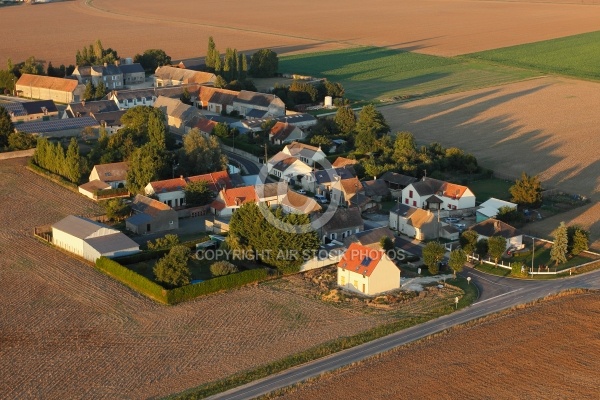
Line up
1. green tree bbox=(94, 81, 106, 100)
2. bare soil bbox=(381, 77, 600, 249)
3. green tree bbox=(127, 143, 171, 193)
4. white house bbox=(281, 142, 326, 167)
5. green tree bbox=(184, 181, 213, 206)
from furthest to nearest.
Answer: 1. green tree bbox=(94, 81, 106, 100)
2. white house bbox=(281, 142, 326, 167)
3. bare soil bbox=(381, 77, 600, 249)
4. green tree bbox=(127, 143, 171, 193)
5. green tree bbox=(184, 181, 213, 206)

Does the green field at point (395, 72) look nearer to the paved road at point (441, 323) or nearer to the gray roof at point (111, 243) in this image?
the gray roof at point (111, 243)

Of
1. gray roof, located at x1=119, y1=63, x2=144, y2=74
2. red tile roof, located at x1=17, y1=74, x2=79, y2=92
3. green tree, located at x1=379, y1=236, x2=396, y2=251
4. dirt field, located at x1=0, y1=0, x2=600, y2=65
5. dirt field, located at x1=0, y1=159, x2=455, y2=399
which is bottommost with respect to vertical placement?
dirt field, located at x1=0, y1=159, x2=455, y2=399

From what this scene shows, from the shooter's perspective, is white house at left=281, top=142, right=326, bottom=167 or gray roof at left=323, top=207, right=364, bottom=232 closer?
gray roof at left=323, top=207, right=364, bottom=232

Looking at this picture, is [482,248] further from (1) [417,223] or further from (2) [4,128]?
(2) [4,128]

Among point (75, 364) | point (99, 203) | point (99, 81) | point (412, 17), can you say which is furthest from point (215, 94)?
point (412, 17)

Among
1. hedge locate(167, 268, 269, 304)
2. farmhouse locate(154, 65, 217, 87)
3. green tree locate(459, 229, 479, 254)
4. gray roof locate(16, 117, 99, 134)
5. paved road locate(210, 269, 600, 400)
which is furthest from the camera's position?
farmhouse locate(154, 65, 217, 87)

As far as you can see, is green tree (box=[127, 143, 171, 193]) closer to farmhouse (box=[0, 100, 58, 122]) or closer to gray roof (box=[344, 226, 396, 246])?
gray roof (box=[344, 226, 396, 246])

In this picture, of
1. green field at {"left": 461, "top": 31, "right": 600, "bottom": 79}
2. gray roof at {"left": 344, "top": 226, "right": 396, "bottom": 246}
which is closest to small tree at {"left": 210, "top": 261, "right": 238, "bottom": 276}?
gray roof at {"left": 344, "top": 226, "right": 396, "bottom": 246}

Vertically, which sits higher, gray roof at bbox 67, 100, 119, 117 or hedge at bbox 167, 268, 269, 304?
gray roof at bbox 67, 100, 119, 117
